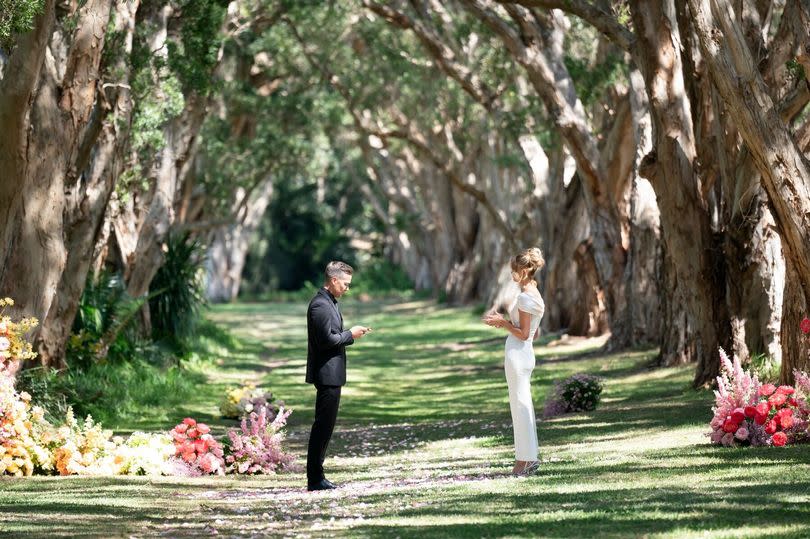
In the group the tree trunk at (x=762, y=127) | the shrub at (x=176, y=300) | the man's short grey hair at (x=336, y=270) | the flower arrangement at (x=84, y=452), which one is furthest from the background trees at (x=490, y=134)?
the man's short grey hair at (x=336, y=270)

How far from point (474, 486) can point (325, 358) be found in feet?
5.70

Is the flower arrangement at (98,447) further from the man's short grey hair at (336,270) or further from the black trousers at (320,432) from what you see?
the man's short grey hair at (336,270)

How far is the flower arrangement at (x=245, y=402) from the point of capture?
18.6 m

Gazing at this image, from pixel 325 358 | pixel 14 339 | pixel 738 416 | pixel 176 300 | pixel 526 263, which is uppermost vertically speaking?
pixel 176 300

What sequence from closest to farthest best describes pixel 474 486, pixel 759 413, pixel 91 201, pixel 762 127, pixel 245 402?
pixel 474 486 < pixel 759 413 < pixel 762 127 < pixel 91 201 < pixel 245 402

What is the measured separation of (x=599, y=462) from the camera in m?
13.0

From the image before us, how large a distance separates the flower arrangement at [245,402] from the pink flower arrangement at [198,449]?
11.9ft

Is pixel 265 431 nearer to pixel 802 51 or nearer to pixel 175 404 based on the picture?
pixel 802 51

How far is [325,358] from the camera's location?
1234cm

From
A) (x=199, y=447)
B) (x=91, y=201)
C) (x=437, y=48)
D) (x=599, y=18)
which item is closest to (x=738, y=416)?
(x=199, y=447)

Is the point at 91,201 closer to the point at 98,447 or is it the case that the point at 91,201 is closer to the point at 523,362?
the point at 98,447

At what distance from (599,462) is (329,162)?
58.1m

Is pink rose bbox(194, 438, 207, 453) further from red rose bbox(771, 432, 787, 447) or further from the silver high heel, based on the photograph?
red rose bbox(771, 432, 787, 447)

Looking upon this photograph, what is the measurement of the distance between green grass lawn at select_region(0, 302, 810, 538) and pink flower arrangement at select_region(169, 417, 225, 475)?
410 millimetres
